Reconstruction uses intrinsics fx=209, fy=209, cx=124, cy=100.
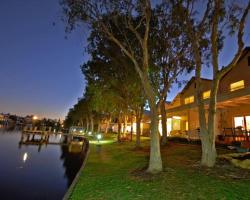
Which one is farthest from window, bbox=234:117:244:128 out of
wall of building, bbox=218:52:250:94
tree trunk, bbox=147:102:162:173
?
tree trunk, bbox=147:102:162:173

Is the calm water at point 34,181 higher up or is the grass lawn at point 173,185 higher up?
the grass lawn at point 173,185

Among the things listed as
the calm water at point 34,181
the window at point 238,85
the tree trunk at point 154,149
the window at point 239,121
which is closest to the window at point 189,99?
the window at point 238,85

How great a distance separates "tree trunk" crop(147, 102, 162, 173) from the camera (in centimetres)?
938

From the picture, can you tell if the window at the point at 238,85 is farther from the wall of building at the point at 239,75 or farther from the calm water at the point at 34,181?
the calm water at the point at 34,181

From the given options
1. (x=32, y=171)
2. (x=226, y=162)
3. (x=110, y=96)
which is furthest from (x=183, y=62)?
(x=32, y=171)

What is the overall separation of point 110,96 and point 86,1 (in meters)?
11.8

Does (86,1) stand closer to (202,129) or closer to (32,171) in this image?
(202,129)

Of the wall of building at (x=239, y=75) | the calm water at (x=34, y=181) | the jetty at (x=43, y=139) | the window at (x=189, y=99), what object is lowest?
the calm water at (x=34, y=181)

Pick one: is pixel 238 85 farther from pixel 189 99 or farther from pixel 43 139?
pixel 43 139

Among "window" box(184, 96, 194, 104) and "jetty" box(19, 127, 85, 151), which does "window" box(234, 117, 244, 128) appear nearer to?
"window" box(184, 96, 194, 104)

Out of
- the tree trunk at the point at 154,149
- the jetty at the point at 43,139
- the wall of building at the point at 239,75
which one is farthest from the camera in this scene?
the jetty at the point at 43,139

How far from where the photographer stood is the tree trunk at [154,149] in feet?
30.8

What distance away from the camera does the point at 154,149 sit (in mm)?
9516

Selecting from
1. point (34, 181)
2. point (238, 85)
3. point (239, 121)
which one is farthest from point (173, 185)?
point (238, 85)
